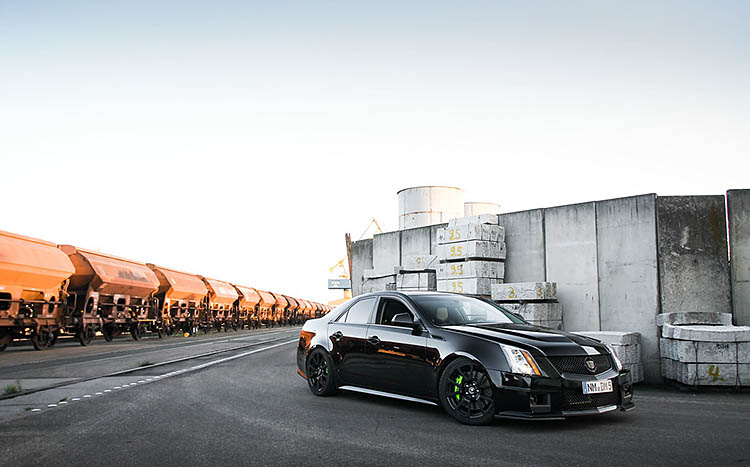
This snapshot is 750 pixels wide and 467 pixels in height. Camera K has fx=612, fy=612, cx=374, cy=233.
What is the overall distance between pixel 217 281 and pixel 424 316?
3270 cm

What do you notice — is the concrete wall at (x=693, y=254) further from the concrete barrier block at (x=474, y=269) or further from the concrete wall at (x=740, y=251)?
the concrete barrier block at (x=474, y=269)

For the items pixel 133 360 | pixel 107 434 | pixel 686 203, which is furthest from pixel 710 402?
pixel 133 360

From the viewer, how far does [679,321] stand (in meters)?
10.3

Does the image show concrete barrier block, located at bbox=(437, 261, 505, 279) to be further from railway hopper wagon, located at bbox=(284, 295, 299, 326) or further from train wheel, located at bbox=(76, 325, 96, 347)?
railway hopper wagon, located at bbox=(284, 295, 299, 326)

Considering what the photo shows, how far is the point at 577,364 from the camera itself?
6.13 meters

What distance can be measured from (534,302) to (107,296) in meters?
16.5

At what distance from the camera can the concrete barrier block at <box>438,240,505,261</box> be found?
565 inches

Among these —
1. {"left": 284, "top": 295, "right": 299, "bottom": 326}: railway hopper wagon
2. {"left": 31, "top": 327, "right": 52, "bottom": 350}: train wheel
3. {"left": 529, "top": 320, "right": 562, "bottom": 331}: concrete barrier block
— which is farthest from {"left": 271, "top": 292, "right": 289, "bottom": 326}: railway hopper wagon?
{"left": 529, "top": 320, "right": 562, "bottom": 331}: concrete barrier block

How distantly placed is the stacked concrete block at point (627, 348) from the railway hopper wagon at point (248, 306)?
3458cm

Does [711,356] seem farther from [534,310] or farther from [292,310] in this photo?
[292,310]

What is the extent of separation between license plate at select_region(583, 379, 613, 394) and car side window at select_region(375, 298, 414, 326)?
238cm

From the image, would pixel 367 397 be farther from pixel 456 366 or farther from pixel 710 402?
pixel 710 402

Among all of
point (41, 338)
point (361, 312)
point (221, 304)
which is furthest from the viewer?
point (221, 304)

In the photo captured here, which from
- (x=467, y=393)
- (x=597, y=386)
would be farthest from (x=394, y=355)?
(x=597, y=386)
